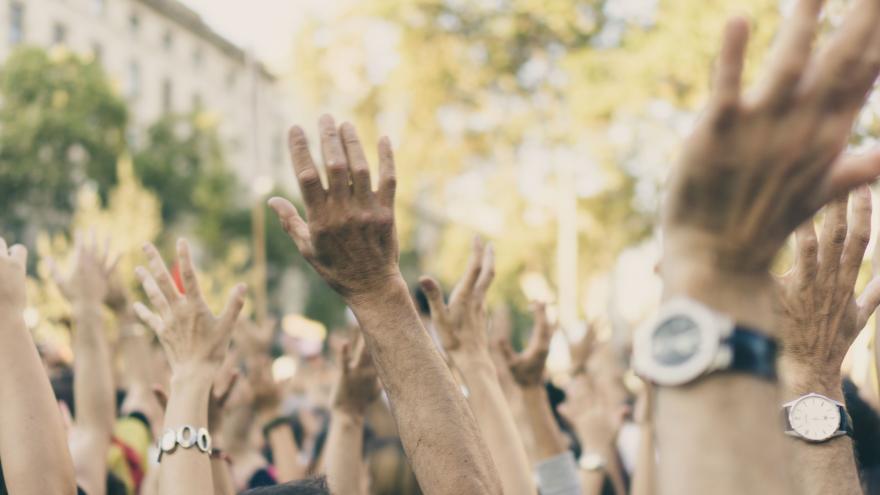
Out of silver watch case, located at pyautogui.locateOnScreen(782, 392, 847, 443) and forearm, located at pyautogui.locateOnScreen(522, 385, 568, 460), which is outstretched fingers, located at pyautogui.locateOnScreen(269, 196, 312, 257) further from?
forearm, located at pyautogui.locateOnScreen(522, 385, 568, 460)

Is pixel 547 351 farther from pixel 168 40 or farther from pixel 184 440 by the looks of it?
pixel 168 40

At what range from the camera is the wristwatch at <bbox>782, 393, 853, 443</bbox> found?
2176 millimetres

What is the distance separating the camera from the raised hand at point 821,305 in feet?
7.56

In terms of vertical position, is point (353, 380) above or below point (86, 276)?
below

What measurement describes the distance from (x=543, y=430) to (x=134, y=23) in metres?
49.2

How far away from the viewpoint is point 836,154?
129 centimetres

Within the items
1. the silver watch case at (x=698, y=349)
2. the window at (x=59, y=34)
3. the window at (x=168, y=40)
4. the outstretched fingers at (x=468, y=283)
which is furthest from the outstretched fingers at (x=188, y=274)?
the window at (x=168, y=40)

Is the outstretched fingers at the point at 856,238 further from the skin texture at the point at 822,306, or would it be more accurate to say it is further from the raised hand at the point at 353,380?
the raised hand at the point at 353,380

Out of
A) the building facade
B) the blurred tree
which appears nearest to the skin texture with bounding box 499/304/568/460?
the blurred tree

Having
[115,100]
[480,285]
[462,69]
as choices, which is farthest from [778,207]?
[115,100]

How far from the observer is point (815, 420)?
7.16 feet

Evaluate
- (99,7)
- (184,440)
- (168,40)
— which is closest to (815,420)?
(184,440)

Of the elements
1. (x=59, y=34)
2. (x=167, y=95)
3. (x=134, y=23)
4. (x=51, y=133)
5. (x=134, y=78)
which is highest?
(x=134, y=23)

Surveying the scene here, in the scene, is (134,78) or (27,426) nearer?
(27,426)
